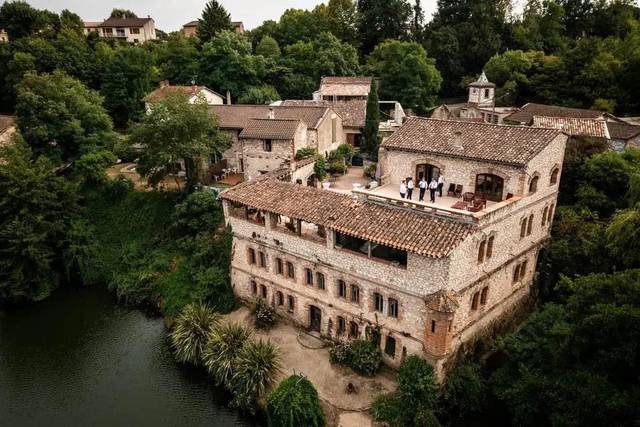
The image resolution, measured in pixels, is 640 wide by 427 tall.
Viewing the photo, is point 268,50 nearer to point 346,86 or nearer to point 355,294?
point 346,86

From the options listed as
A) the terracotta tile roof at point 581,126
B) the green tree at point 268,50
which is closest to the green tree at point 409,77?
the green tree at point 268,50

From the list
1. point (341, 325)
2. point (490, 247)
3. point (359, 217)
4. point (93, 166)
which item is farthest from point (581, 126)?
point (93, 166)

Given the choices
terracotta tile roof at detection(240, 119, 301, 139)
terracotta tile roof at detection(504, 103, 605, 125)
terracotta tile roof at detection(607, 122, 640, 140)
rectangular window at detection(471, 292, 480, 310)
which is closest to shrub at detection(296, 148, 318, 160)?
terracotta tile roof at detection(240, 119, 301, 139)

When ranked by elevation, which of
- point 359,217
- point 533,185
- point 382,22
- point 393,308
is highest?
point 382,22

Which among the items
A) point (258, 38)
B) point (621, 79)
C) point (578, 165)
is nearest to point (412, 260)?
point (578, 165)

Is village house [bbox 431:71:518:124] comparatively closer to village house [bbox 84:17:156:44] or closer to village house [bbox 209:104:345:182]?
village house [bbox 209:104:345:182]

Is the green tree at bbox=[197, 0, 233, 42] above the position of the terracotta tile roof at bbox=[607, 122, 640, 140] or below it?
above
